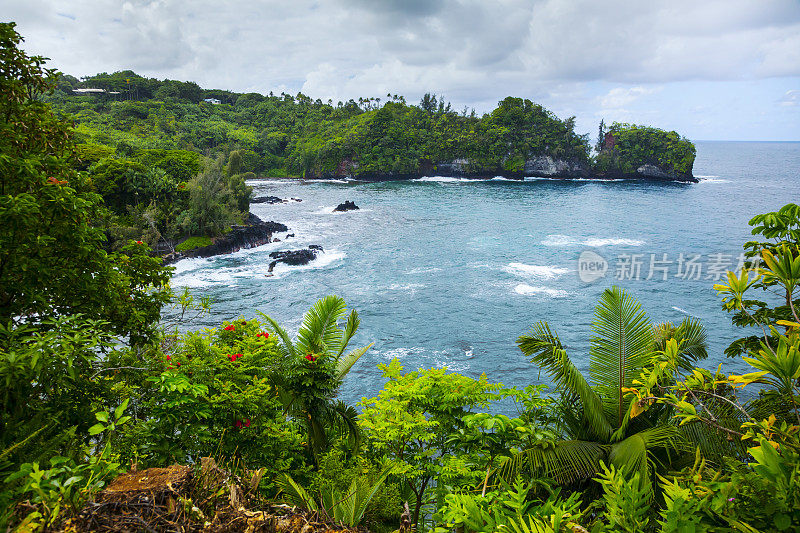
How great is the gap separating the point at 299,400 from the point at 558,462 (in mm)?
3285

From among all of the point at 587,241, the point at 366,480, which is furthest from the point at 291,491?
the point at 587,241

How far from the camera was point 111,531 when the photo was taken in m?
2.07

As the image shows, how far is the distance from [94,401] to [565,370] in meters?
5.37

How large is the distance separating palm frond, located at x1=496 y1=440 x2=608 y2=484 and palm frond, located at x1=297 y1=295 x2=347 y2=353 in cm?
335

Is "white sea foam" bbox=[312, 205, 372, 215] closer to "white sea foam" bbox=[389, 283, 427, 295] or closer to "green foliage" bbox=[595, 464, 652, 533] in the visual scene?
"white sea foam" bbox=[389, 283, 427, 295]

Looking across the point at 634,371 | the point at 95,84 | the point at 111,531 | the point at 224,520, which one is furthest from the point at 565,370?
the point at 95,84

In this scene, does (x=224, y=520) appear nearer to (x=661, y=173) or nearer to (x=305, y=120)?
(x=661, y=173)

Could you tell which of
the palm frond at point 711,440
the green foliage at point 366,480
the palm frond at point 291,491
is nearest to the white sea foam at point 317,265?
the green foliage at point 366,480

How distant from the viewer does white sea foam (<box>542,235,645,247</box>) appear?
1416 inches

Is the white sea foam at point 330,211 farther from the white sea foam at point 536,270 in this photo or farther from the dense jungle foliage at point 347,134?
the white sea foam at point 536,270

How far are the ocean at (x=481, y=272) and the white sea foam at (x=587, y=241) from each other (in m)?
0.18

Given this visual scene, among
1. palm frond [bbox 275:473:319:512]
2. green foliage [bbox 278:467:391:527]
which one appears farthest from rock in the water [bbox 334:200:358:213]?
green foliage [bbox 278:467:391:527]

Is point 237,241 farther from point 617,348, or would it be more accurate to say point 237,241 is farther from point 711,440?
point 711,440

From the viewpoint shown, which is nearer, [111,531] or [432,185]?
[111,531]
